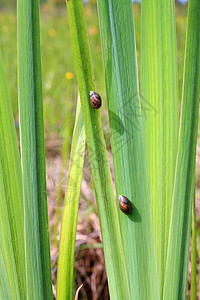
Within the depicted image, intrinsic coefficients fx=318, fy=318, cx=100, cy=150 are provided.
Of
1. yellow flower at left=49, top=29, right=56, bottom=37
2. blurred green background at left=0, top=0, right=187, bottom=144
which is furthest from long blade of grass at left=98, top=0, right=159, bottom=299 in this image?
yellow flower at left=49, top=29, right=56, bottom=37

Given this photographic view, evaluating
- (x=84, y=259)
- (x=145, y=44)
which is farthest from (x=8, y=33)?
(x=145, y=44)

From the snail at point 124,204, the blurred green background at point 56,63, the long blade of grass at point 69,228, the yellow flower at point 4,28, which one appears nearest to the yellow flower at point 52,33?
the blurred green background at point 56,63

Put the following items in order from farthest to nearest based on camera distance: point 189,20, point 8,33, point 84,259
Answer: point 8,33
point 84,259
point 189,20

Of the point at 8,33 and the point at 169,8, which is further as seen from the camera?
the point at 8,33

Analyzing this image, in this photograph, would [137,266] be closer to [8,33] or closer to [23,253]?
[23,253]

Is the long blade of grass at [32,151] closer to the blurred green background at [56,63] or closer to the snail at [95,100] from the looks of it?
the snail at [95,100]

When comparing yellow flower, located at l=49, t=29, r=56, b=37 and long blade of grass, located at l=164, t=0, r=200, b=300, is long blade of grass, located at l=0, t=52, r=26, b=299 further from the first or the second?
yellow flower, located at l=49, t=29, r=56, b=37

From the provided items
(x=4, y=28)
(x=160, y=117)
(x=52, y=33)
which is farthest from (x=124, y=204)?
(x=4, y=28)
